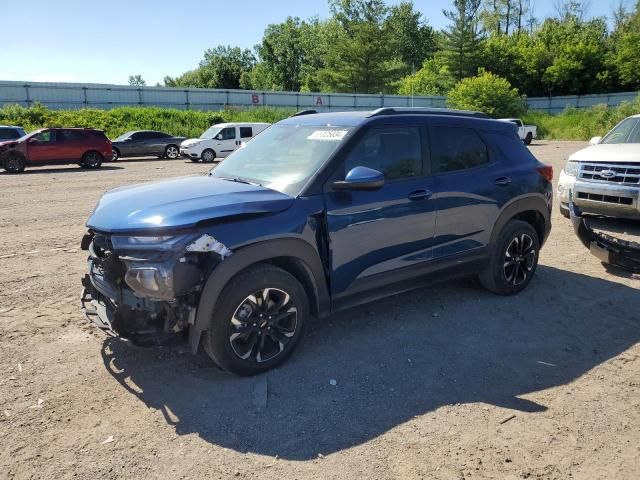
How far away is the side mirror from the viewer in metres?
3.73

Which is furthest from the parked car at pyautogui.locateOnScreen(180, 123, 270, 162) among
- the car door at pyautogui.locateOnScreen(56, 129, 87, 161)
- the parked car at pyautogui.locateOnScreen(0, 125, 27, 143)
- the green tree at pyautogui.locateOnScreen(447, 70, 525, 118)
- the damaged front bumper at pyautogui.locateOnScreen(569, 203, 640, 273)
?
the green tree at pyautogui.locateOnScreen(447, 70, 525, 118)

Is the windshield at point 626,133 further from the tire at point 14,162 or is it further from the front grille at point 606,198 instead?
the tire at point 14,162

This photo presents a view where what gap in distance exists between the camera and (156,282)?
10.4ft

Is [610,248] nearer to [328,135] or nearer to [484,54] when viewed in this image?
[328,135]

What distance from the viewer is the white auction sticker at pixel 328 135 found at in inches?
161

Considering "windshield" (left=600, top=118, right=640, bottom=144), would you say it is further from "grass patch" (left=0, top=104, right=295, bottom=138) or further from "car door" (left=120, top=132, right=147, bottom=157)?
"grass patch" (left=0, top=104, right=295, bottom=138)

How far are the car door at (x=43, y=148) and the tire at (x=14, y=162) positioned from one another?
10.6 inches

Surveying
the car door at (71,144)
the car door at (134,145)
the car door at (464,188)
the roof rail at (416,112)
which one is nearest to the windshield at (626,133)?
the roof rail at (416,112)

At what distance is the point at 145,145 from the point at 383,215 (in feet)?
74.5

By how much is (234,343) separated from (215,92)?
36913 mm

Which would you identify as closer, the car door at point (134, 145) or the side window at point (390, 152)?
the side window at point (390, 152)

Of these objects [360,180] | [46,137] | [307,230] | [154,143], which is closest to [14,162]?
[46,137]

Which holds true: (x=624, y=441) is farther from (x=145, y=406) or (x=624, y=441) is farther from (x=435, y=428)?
(x=145, y=406)

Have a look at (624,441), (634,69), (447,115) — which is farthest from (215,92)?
(634,69)
